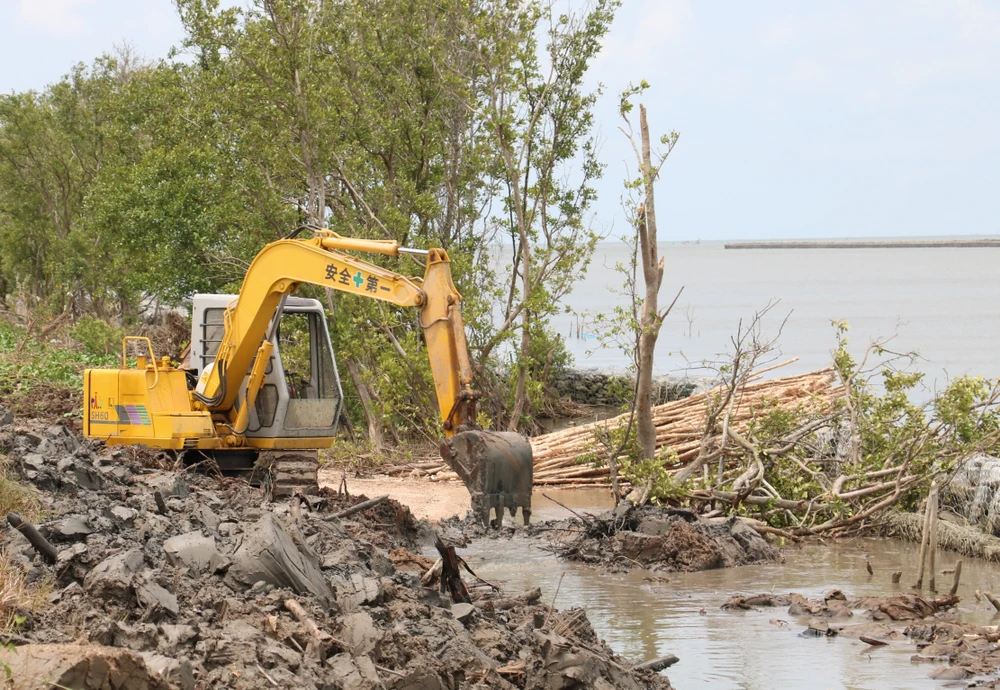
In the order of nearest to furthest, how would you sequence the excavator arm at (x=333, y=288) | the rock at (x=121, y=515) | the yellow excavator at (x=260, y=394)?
the rock at (x=121, y=515) → the excavator arm at (x=333, y=288) → the yellow excavator at (x=260, y=394)

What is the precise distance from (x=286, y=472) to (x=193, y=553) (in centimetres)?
599

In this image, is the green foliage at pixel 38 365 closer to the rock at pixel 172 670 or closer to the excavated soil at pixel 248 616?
the excavated soil at pixel 248 616

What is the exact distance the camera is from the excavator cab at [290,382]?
13.5 metres

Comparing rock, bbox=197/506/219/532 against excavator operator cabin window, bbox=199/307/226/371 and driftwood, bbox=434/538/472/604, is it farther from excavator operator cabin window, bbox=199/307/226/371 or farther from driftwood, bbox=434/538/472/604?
excavator operator cabin window, bbox=199/307/226/371

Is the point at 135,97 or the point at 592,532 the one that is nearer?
the point at 592,532

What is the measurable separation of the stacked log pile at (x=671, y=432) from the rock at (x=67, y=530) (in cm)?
907

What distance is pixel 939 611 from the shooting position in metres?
10.2

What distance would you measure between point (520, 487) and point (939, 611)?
13.3ft

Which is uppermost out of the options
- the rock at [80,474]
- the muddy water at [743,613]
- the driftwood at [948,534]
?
the rock at [80,474]

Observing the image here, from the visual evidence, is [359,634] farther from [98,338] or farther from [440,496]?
[98,338]

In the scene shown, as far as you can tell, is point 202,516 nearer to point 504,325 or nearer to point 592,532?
point 592,532

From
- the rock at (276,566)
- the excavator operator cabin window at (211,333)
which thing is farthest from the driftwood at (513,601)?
the excavator operator cabin window at (211,333)

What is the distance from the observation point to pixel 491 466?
11289 millimetres

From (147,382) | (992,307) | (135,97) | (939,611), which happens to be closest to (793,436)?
(939,611)
